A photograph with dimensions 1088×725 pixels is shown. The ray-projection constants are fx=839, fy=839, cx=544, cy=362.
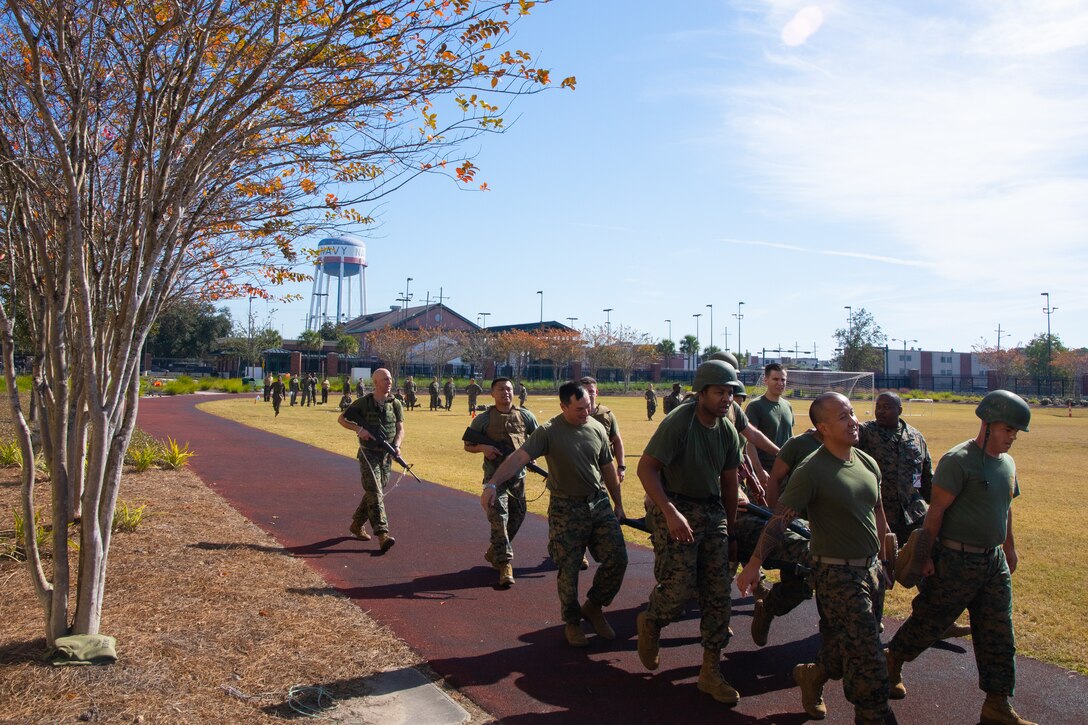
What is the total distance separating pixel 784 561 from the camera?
5.22 meters

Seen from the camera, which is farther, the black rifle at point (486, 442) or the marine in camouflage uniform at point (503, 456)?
the black rifle at point (486, 442)

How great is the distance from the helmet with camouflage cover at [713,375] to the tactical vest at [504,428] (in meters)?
2.82

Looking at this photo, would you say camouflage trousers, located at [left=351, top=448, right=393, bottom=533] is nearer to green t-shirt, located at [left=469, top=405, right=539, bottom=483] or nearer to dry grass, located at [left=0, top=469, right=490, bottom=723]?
dry grass, located at [left=0, top=469, right=490, bottom=723]

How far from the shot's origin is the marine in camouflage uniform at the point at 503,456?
23.3ft

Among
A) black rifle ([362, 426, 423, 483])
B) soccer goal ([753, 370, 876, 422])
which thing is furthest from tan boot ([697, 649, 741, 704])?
soccer goal ([753, 370, 876, 422])

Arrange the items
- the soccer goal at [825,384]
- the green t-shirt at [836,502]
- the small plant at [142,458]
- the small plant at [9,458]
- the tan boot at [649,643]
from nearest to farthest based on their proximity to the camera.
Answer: the green t-shirt at [836,502] < the tan boot at [649,643] < the small plant at [9,458] < the small plant at [142,458] < the soccer goal at [825,384]

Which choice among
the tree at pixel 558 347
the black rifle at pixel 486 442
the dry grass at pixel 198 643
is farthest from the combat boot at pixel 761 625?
the tree at pixel 558 347

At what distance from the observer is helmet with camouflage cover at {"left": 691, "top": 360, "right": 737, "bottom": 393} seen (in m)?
4.78

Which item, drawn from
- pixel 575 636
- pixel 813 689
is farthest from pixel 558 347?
pixel 813 689

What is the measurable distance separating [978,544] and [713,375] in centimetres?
161

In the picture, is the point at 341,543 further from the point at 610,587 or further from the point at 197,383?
the point at 197,383

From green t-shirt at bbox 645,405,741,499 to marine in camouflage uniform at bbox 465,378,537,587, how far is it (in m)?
2.44

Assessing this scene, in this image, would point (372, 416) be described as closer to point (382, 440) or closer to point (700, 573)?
point (382, 440)

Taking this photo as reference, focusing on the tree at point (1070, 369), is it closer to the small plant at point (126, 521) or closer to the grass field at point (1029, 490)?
the grass field at point (1029, 490)
